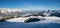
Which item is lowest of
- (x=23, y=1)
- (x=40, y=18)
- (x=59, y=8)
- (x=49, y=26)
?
(x=49, y=26)

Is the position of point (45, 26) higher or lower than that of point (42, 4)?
lower

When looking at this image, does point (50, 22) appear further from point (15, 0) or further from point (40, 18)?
point (15, 0)

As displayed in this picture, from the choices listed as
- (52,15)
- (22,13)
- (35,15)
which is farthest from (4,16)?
(52,15)

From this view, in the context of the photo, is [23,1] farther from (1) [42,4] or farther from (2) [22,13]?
(1) [42,4]

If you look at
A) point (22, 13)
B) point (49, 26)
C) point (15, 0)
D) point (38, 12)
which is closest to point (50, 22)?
point (49, 26)

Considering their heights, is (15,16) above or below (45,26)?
above

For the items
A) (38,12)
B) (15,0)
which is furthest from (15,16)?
(38,12)

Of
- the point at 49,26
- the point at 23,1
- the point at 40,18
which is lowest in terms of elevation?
the point at 49,26

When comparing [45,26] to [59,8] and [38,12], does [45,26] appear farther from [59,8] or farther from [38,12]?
[59,8]
